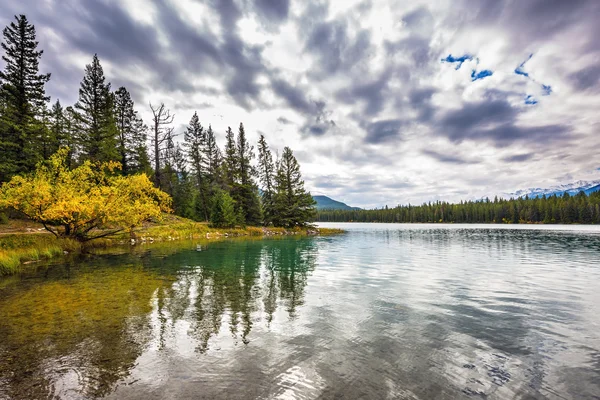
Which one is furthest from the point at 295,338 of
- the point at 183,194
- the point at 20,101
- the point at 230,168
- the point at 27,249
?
the point at 183,194

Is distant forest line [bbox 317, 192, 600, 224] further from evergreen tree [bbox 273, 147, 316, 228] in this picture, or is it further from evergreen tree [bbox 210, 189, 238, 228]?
evergreen tree [bbox 210, 189, 238, 228]

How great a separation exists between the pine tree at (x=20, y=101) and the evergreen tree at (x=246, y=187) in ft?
105

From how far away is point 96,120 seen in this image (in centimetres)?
4359

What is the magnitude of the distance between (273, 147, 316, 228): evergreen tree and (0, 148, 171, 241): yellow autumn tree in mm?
35033

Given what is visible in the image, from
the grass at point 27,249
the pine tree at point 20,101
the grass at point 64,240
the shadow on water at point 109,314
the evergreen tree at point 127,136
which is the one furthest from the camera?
the evergreen tree at point 127,136

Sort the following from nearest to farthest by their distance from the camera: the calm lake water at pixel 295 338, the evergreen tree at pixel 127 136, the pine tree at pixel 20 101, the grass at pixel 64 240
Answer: the calm lake water at pixel 295 338
the grass at pixel 64 240
the pine tree at pixel 20 101
the evergreen tree at pixel 127 136

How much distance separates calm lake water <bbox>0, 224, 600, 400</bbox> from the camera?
5676mm

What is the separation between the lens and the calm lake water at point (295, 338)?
568 cm

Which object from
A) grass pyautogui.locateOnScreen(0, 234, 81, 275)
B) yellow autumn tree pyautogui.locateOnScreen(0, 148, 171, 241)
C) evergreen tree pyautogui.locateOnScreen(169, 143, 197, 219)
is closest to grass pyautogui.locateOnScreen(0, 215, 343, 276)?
grass pyautogui.locateOnScreen(0, 234, 81, 275)

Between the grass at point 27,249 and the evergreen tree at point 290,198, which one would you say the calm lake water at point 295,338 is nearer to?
A: the grass at point 27,249

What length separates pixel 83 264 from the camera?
2014 centimetres

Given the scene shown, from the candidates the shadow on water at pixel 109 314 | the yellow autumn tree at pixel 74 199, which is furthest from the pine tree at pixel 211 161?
the shadow on water at pixel 109 314

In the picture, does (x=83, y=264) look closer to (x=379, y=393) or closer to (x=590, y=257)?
(x=379, y=393)

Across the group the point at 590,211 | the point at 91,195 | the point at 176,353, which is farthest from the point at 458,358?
the point at 590,211
